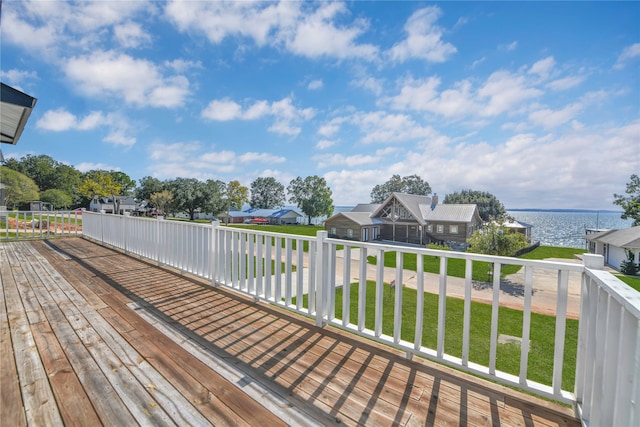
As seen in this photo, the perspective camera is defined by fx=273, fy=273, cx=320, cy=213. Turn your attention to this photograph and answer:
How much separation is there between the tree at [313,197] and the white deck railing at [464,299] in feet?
132

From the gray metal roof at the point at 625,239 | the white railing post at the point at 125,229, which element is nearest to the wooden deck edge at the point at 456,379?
the white railing post at the point at 125,229

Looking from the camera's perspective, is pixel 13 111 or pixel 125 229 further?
pixel 125 229

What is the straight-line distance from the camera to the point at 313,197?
45.2 m

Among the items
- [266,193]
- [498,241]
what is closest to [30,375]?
[498,241]

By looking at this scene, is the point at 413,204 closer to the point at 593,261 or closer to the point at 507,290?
the point at 507,290

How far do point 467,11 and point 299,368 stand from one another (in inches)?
295

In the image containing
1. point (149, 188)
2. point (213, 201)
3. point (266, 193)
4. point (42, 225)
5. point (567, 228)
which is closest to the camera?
point (42, 225)

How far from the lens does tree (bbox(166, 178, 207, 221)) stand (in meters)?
37.7

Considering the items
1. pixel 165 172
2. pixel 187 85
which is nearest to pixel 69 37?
pixel 187 85

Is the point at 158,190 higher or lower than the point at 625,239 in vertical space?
higher

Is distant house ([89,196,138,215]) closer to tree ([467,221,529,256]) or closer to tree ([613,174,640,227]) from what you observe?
tree ([467,221,529,256])

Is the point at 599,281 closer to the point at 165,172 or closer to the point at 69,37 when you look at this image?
the point at 69,37

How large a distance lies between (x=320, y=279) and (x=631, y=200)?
37.6m

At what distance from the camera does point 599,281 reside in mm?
1120
